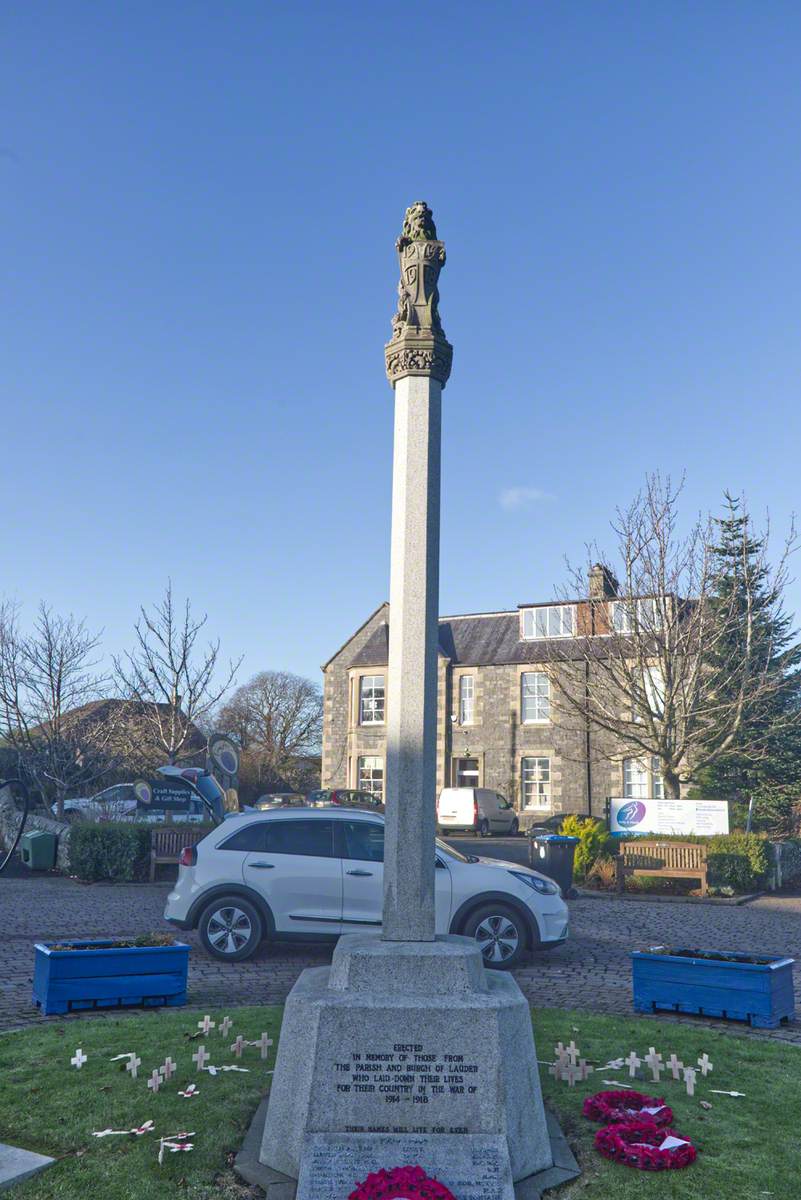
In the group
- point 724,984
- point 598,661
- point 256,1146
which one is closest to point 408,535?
point 256,1146

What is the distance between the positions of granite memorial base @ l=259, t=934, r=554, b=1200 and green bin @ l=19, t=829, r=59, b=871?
634 inches

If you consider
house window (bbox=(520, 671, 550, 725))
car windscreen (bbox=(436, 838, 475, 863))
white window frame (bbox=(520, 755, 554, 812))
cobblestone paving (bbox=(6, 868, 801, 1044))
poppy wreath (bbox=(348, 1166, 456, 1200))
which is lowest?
cobblestone paving (bbox=(6, 868, 801, 1044))

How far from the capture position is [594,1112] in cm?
532

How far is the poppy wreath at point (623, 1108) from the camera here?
5.17 m

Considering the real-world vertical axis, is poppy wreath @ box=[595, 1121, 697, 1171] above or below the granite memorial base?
below

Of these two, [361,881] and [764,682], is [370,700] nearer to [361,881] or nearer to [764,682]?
[764,682]

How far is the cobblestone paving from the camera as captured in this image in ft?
28.8

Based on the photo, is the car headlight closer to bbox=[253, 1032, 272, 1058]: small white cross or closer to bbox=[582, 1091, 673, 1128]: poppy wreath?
bbox=[253, 1032, 272, 1058]: small white cross

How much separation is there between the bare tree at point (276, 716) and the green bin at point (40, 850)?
35894 mm

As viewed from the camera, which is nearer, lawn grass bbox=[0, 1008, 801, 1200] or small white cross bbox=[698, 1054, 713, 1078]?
lawn grass bbox=[0, 1008, 801, 1200]

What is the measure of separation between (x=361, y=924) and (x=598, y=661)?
14321mm

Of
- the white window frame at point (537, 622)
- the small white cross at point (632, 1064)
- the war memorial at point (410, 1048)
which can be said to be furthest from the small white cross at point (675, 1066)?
the white window frame at point (537, 622)

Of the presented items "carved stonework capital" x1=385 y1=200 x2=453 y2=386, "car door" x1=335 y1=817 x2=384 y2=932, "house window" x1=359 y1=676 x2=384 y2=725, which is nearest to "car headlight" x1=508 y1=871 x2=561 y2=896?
"car door" x1=335 y1=817 x2=384 y2=932

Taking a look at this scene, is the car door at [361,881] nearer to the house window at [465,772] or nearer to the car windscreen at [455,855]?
the car windscreen at [455,855]
